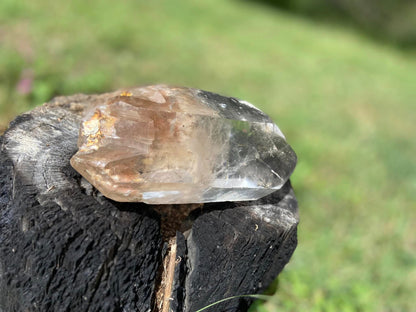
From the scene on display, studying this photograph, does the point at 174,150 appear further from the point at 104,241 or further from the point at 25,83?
the point at 25,83

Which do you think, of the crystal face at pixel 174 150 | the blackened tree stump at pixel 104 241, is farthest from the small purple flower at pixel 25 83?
the crystal face at pixel 174 150

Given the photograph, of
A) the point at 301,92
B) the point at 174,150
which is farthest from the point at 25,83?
the point at 301,92

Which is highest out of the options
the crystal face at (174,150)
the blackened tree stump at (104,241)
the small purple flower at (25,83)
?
the crystal face at (174,150)

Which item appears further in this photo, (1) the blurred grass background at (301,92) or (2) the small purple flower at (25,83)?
(2) the small purple flower at (25,83)

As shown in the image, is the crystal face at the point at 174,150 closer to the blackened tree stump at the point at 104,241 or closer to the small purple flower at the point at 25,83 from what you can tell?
the blackened tree stump at the point at 104,241

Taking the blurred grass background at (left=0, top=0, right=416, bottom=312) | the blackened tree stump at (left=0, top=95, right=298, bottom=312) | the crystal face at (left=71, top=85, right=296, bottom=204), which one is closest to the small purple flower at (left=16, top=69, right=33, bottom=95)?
the blurred grass background at (left=0, top=0, right=416, bottom=312)

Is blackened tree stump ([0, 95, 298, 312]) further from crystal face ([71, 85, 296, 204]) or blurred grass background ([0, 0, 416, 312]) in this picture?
blurred grass background ([0, 0, 416, 312])
